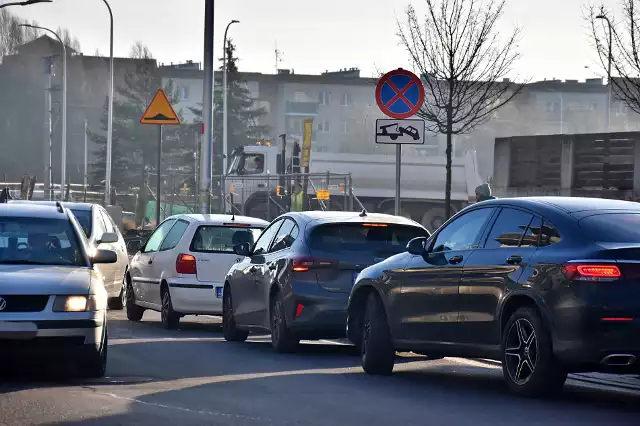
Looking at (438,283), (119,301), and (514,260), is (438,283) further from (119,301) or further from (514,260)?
(119,301)

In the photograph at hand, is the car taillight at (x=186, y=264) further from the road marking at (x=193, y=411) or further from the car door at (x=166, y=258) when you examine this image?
the road marking at (x=193, y=411)

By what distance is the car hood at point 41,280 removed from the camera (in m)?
10.9

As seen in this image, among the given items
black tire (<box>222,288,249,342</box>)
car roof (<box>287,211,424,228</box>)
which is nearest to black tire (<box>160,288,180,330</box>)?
black tire (<box>222,288,249,342</box>)

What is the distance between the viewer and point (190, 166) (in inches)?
4026

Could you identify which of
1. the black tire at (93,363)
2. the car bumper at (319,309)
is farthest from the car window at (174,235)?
the black tire at (93,363)

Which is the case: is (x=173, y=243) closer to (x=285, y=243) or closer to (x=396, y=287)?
(x=285, y=243)

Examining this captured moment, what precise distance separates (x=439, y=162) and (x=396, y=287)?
130ft

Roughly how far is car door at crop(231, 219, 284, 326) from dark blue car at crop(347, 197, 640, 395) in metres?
2.93

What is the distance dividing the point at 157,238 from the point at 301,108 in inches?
4115

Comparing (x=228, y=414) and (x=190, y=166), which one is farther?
(x=190, y=166)

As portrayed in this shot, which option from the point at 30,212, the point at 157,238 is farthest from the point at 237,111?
the point at 30,212

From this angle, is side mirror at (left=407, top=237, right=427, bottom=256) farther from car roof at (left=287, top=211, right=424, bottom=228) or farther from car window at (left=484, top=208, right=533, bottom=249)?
car roof at (left=287, top=211, right=424, bottom=228)

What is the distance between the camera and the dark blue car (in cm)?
930

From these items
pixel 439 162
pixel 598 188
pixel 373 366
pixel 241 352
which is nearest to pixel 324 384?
pixel 373 366
